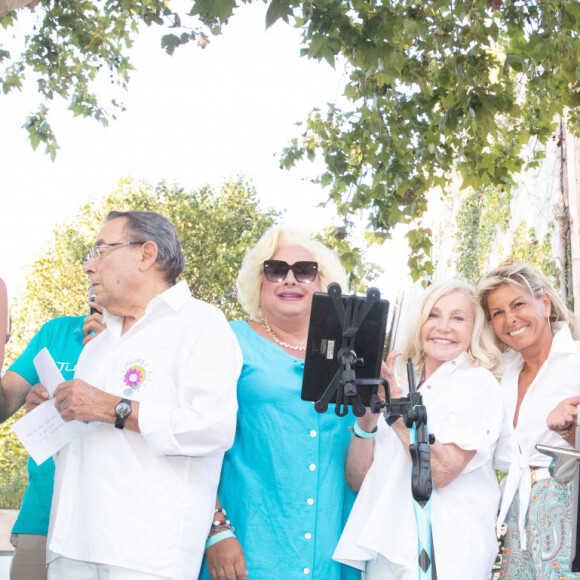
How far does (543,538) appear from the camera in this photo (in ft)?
8.01

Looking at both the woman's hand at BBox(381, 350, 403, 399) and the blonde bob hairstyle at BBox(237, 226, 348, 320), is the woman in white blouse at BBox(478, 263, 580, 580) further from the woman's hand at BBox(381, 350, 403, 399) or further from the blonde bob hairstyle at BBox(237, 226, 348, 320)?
the blonde bob hairstyle at BBox(237, 226, 348, 320)

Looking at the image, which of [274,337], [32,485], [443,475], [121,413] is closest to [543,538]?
[443,475]

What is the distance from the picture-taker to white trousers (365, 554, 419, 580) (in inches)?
93.3

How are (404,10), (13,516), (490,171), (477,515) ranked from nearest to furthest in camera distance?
1. (477,515)
2. (404,10)
3. (490,171)
4. (13,516)

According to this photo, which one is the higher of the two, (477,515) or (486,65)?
(486,65)

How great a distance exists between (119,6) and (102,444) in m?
5.65

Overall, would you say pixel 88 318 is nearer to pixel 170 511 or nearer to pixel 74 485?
pixel 74 485

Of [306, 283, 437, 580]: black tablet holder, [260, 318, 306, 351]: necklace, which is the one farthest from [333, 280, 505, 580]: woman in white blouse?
[260, 318, 306, 351]: necklace

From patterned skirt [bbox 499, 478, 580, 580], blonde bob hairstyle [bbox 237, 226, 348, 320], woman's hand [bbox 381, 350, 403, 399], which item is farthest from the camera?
blonde bob hairstyle [bbox 237, 226, 348, 320]

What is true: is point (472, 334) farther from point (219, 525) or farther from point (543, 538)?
point (219, 525)

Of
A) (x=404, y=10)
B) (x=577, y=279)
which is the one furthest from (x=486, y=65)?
(x=577, y=279)

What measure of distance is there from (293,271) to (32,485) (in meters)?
1.41

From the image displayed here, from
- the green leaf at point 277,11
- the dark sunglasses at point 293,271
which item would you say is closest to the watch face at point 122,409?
the dark sunglasses at point 293,271

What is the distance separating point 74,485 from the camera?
215cm
